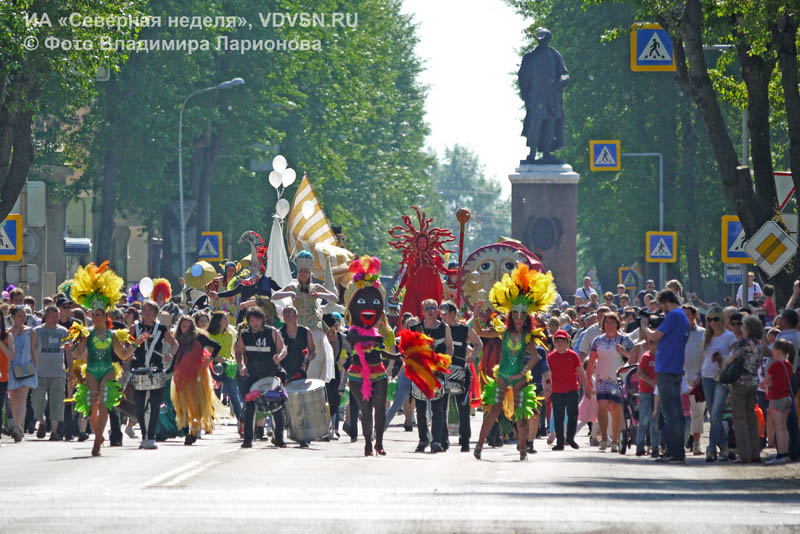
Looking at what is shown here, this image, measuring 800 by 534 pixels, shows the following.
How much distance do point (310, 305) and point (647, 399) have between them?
436 cm

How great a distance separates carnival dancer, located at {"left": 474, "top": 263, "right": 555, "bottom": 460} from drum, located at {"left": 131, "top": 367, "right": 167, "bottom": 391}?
365 centimetres

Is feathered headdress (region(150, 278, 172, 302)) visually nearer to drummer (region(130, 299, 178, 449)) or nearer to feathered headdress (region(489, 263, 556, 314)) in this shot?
drummer (region(130, 299, 178, 449))

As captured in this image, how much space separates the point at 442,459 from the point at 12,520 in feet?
23.7

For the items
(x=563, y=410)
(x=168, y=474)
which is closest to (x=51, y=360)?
(x=563, y=410)

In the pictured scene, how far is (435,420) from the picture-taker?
796 inches

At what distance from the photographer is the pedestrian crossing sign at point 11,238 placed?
28.8 meters

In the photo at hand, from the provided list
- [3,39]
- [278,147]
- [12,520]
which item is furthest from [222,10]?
[12,520]

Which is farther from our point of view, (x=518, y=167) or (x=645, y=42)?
(x=518, y=167)

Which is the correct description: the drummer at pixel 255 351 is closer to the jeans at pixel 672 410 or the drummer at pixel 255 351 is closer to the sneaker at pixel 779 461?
the jeans at pixel 672 410

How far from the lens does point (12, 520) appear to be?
12391mm

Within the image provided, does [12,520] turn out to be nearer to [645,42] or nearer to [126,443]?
[126,443]

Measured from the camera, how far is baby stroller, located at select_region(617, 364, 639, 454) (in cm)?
2083

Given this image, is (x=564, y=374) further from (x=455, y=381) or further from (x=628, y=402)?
(x=455, y=381)

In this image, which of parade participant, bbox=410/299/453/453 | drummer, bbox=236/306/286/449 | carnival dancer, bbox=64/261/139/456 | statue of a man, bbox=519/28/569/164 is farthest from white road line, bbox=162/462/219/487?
statue of a man, bbox=519/28/569/164
